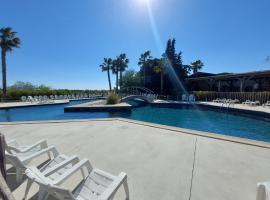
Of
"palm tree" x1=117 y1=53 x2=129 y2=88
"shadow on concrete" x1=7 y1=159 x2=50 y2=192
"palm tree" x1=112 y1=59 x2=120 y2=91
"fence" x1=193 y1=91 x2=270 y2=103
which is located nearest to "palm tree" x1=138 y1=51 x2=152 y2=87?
"palm tree" x1=117 y1=53 x2=129 y2=88

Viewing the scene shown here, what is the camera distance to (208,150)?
3.57 metres

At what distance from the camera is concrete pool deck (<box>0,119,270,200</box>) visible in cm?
222

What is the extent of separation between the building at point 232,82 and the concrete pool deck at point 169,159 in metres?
16.2

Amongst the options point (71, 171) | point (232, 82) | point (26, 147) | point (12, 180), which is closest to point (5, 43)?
point (26, 147)

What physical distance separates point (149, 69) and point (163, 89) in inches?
239

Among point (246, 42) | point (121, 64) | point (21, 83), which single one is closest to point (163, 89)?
point (121, 64)

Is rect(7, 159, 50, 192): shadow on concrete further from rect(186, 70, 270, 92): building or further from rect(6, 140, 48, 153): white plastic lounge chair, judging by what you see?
rect(186, 70, 270, 92): building

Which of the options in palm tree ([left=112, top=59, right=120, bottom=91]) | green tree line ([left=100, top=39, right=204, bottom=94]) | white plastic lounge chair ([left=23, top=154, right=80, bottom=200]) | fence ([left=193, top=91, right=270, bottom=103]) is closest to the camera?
white plastic lounge chair ([left=23, top=154, right=80, bottom=200])

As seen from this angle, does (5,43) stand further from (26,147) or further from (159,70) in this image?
(26,147)

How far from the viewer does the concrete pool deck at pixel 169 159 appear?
2.22m

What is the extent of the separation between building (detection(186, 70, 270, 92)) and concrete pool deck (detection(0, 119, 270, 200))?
16.2 m

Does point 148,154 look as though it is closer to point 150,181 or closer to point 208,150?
point 150,181

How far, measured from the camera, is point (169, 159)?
315 cm

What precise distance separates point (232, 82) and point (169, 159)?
85.4 feet
